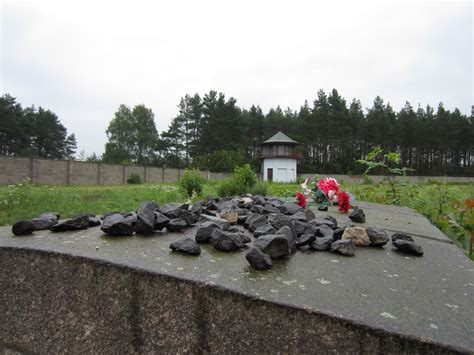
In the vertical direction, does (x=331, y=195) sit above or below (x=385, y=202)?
above

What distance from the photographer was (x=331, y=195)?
2.90m

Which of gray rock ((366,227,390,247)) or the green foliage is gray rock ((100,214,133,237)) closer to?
gray rock ((366,227,390,247))

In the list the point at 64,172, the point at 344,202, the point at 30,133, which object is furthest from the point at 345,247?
the point at 30,133

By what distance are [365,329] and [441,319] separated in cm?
24

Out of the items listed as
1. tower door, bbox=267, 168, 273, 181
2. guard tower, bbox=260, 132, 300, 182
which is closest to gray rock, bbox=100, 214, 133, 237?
guard tower, bbox=260, 132, 300, 182

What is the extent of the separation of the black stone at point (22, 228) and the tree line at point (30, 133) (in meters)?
45.4

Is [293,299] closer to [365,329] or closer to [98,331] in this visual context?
[365,329]

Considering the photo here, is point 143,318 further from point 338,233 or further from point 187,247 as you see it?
point 338,233

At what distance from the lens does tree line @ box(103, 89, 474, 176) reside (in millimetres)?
42344

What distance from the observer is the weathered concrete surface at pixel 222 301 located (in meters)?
0.78

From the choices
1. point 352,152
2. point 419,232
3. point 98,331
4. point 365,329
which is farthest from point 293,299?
point 352,152

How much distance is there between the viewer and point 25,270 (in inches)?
48.8

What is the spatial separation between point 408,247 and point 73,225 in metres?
1.85

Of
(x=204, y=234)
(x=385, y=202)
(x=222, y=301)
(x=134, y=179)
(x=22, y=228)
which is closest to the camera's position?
(x=222, y=301)
